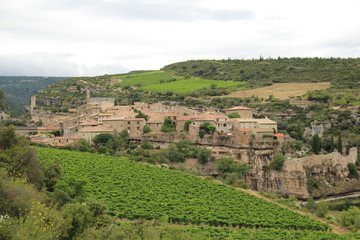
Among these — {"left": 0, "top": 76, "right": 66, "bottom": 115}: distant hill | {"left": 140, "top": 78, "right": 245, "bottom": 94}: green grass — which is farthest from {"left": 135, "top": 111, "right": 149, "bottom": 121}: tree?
{"left": 0, "top": 76, "right": 66, "bottom": 115}: distant hill

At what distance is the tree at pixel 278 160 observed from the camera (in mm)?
50906

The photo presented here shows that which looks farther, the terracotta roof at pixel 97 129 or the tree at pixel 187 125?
the tree at pixel 187 125

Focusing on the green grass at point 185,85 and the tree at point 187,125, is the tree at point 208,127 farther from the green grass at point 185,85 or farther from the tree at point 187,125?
the green grass at point 185,85

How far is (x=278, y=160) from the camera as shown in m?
50.9

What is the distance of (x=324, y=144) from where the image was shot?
194 ft

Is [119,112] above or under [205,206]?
above

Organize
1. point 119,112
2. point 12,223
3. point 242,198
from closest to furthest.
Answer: point 12,223, point 242,198, point 119,112

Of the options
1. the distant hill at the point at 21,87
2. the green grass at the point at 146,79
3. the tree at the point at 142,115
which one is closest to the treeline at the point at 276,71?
the green grass at the point at 146,79

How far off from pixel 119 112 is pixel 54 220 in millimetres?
44258

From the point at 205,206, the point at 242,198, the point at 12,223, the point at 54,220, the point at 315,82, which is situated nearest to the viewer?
the point at 12,223

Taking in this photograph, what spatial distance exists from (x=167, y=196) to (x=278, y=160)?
55.5 feet

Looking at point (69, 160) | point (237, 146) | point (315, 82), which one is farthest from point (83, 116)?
point (315, 82)

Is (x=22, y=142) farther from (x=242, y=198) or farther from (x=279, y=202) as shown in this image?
(x=279, y=202)

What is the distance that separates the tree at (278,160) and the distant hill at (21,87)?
2493 inches
